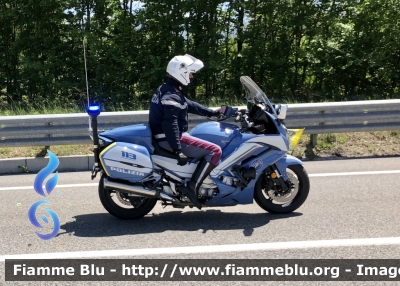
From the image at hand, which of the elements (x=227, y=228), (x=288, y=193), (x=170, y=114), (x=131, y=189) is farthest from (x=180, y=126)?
(x=288, y=193)

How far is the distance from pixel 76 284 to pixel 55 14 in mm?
13286

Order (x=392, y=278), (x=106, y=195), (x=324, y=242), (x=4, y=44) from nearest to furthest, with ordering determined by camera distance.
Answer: (x=392, y=278) → (x=324, y=242) → (x=106, y=195) → (x=4, y=44)

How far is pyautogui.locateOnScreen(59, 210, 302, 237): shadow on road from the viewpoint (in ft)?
18.2

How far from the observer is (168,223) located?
5.80 metres

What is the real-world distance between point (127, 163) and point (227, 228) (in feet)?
4.10

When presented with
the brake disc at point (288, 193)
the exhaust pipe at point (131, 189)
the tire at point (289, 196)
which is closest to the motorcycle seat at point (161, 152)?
the exhaust pipe at point (131, 189)

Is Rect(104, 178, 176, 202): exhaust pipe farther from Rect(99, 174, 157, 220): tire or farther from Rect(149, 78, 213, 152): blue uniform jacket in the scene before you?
Rect(149, 78, 213, 152): blue uniform jacket

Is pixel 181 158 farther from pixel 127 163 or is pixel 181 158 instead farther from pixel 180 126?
pixel 127 163

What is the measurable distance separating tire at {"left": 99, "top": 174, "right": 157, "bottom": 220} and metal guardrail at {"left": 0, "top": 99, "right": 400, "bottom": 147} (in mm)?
3070

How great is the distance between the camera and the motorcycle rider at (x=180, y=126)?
217 inches

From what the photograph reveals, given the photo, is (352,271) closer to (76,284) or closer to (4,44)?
(76,284)

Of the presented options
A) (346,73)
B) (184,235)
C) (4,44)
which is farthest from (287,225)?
(4,44)

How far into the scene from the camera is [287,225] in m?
5.60

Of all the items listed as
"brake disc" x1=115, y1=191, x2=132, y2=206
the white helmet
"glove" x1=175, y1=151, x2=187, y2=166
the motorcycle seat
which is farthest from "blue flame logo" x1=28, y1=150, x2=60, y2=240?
the white helmet
